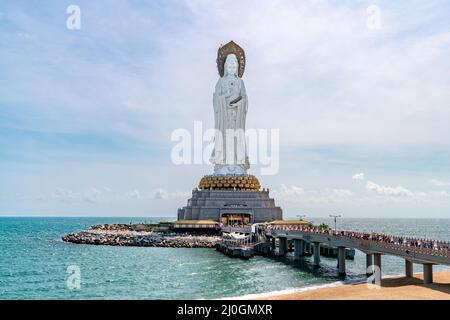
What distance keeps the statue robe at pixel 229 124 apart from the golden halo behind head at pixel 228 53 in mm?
2523

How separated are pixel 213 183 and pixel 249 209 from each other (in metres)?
6.90

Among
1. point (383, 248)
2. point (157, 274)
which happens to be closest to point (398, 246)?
point (383, 248)

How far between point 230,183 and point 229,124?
8881mm

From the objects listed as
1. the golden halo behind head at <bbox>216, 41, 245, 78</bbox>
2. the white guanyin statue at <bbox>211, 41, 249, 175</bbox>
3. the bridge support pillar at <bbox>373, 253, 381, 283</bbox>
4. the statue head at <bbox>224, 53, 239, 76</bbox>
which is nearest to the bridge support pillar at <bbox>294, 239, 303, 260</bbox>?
the bridge support pillar at <bbox>373, 253, 381, 283</bbox>

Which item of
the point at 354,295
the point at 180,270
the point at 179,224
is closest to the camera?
the point at 354,295

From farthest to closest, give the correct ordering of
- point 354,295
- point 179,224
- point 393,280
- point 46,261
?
point 179,224 → point 46,261 → point 393,280 → point 354,295

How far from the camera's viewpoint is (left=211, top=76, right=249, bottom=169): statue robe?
256 feet

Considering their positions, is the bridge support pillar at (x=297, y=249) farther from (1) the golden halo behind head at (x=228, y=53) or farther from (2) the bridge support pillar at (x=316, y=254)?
(1) the golden halo behind head at (x=228, y=53)

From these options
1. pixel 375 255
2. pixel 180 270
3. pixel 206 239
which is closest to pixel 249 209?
pixel 206 239

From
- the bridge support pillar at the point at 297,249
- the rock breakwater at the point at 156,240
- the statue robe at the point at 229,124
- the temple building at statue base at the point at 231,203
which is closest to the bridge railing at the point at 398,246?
the bridge support pillar at the point at 297,249

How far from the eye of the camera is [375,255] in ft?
118

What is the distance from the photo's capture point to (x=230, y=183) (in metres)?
76.1
